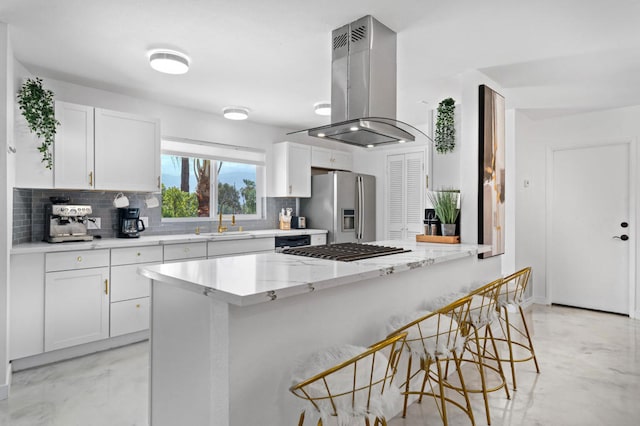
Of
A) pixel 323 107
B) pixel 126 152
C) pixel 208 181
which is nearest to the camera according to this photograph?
pixel 126 152

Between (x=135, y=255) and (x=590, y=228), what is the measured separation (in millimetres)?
5153

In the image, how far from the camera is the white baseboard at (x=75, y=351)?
2.94 m

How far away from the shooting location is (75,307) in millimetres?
3143

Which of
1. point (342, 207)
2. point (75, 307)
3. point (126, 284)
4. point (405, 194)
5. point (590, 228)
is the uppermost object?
point (405, 194)

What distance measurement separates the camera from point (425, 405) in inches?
94.2

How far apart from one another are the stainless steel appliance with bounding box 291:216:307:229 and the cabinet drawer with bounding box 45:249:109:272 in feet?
8.91

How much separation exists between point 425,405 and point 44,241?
11.0 feet

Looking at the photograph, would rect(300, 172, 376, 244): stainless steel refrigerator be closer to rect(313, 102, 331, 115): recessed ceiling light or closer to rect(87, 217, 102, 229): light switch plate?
rect(313, 102, 331, 115): recessed ceiling light

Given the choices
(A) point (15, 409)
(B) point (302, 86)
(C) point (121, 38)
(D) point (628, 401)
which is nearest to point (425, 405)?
(D) point (628, 401)

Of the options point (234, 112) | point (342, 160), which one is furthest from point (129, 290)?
point (342, 160)

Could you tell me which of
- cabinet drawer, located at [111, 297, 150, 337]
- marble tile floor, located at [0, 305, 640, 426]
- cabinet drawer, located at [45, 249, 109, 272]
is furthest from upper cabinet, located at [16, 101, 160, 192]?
marble tile floor, located at [0, 305, 640, 426]

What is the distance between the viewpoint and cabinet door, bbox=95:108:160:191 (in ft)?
11.5

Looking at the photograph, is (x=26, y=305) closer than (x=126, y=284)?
Yes

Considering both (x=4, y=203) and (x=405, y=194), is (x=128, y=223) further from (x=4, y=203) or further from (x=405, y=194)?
(x=405, y=194)
